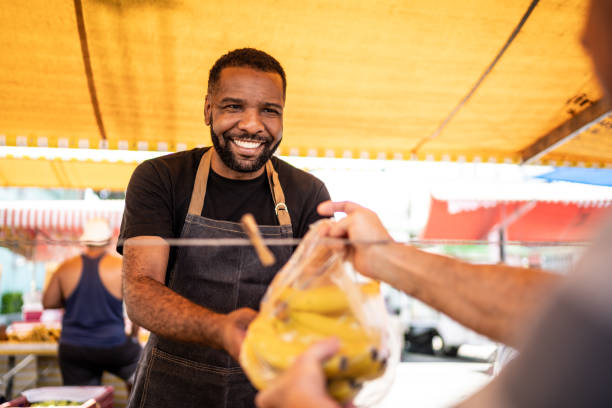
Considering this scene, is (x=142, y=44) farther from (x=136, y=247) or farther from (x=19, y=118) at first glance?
(x=136, y=247)

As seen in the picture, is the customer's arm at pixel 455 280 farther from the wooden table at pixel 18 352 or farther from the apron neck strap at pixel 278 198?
the wooden table at pixel 18 352

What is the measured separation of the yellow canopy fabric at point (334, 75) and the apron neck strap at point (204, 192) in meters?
1.17

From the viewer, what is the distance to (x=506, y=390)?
52 centimetres

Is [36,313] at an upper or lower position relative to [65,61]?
lower

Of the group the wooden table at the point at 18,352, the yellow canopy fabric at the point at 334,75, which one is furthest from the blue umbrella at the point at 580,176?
the wooden table at the point at 18,352

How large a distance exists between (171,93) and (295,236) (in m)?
1.88

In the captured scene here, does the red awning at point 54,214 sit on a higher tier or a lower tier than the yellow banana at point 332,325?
higher

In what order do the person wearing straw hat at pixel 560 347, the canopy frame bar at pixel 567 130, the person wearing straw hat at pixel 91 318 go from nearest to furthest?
the person wearing straw hat at pixel 560 347 → the canopy frame bar at pixel 567 130 → the person wearing straw hat at pixel 91 318

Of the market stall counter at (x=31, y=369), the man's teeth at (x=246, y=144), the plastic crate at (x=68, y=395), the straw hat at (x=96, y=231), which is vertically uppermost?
the man's teeth at (x=246, y=144)

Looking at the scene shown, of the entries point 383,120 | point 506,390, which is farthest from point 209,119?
point 383,120

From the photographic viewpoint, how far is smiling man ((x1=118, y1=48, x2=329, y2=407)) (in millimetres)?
1713

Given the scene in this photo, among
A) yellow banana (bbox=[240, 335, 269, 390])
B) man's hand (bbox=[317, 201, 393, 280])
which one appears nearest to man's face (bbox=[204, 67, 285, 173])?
man's hand (bbox=[317, 201, 393, 280])

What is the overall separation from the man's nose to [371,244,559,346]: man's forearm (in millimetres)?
796

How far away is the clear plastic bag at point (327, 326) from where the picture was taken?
85 cm
